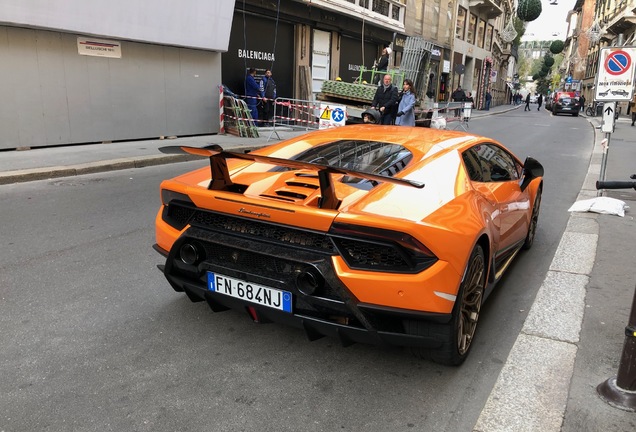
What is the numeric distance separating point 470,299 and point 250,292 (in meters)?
1.39

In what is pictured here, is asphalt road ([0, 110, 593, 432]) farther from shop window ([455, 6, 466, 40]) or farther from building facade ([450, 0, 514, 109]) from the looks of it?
shop window ([455, 6, 466, 40])

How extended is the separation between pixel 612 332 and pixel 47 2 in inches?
451

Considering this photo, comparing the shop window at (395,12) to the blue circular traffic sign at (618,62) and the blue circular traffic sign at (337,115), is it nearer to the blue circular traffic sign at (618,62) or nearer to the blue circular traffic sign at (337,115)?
the blue circular traffic sign at (337,115)

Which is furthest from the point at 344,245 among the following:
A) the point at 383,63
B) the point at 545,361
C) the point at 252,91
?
the point at 383,63

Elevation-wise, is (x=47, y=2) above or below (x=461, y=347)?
above

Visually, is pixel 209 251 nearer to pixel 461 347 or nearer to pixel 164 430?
pixel 164 430

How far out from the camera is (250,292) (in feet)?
9.62

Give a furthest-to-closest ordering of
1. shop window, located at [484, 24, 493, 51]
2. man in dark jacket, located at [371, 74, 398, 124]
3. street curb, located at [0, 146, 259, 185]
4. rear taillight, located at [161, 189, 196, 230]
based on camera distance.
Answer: shop window, located at [484, 24, 493, 51] → man in dark jacket, located at [371, 74, 398, 124] → street curb, located at [0, 146, 259, 185] → rear taillight, located at [161, 189, 196, 230]

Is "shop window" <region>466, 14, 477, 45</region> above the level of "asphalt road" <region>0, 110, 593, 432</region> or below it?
above

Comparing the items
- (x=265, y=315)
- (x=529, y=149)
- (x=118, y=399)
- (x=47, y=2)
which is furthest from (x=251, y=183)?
(x=529, y=149)

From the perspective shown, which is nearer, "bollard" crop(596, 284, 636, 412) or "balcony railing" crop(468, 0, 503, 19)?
"bollard" crop(596, 284, 636, 412)

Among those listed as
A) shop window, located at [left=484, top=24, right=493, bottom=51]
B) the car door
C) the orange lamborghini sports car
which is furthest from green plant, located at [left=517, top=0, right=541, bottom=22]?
the orange lamborghini sports car

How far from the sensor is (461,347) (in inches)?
121

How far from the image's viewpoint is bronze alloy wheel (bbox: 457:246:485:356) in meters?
3.00
